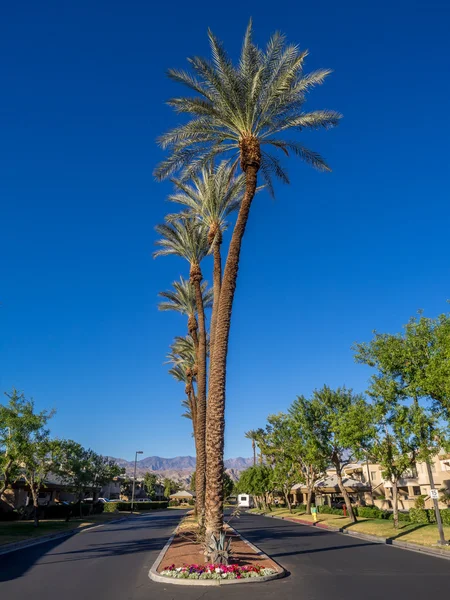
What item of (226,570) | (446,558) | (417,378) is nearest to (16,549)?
(226,570)

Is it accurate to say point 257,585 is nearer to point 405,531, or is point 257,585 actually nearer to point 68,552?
point 68,552

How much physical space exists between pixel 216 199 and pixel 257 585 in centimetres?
1636

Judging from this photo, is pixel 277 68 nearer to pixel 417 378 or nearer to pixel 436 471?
pixel 417 378

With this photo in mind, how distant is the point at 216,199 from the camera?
21.8 meters

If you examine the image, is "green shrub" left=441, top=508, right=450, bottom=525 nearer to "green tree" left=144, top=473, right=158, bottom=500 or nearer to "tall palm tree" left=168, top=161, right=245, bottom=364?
"tall palm tree" left=168, top=161, right=245, bottom=364

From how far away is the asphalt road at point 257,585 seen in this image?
10711mm

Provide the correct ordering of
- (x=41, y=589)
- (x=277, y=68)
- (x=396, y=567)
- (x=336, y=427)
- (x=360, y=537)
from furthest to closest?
(x=336, y=427) < (x=360, y=537) < (x=277, y=68) < (x=396, y=567) < (x=41, y=589)

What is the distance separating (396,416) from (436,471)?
28303 millimetres

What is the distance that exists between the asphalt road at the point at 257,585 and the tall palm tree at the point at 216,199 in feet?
33.8

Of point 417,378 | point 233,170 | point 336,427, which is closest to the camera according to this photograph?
point 233,170

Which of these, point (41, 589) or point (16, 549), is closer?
point (41, 589)

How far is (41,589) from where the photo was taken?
1154 centimetres

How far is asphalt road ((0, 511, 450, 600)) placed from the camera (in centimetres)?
1071

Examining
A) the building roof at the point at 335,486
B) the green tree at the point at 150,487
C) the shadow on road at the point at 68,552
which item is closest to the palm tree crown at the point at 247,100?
the shadow on road at the point at 68,552
